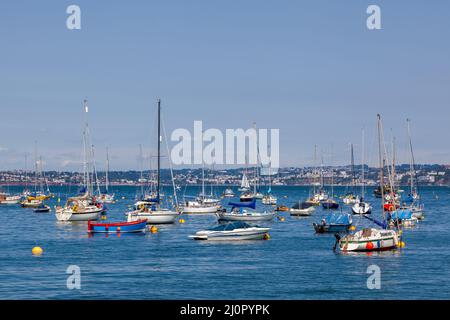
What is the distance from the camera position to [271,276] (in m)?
53.2

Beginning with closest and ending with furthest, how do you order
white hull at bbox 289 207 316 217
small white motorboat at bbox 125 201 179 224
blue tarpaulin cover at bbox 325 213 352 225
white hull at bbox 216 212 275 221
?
1. blue tarpaulin cover at bbox 325 213 352 225
2. small white motorboat at bbox 125 201 179 224
3. white hull at bbox 216 212 275 221
4. white hull at bbox 289 207 316 217

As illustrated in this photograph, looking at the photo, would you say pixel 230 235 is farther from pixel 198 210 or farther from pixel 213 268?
pixel 198 210

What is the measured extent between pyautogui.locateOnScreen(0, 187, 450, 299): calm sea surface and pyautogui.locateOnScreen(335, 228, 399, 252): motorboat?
94 cm

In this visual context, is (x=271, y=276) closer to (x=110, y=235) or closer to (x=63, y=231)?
(x=110, y=235)

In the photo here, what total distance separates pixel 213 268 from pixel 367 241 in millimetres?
16435

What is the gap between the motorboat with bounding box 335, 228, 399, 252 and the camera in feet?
215

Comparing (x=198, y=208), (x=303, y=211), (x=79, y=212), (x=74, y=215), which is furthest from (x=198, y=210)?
(x=74, y=215)

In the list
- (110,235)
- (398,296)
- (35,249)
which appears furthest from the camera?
(110,235)

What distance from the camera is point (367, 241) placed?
65.8 meters

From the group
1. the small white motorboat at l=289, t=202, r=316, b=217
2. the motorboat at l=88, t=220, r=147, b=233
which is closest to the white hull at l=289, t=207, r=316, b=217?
the small white motorboat at l=289, t=202, r=316, b=217

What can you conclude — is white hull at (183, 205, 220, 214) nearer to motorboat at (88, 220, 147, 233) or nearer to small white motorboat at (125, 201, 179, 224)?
small white motorboat at (125, 201, 179, 224)
